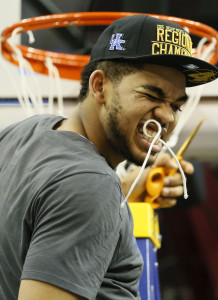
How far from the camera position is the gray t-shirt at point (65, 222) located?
73 cm

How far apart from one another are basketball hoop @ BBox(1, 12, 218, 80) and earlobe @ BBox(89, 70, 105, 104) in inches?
27.4

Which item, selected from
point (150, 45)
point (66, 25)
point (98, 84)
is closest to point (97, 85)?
point (98, 84)

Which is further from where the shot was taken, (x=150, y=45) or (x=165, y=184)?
(x=165, y=184)

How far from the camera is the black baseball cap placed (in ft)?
2.94

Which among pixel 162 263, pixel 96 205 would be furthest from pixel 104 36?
pixel 162 263

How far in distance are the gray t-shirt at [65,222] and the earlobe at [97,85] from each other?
0.37 feet

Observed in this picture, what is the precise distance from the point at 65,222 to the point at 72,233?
17 millimetres

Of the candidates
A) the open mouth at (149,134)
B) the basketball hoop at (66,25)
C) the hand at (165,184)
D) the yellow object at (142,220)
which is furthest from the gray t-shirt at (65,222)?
the basketball hoop at (66,25)

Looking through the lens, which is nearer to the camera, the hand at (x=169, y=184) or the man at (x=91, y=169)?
the man at (x=91, y=169)

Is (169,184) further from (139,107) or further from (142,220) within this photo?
(139,107)

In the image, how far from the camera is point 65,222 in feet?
2.39

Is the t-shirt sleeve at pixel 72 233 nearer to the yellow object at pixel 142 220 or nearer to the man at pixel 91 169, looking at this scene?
the man at pixel 91 169

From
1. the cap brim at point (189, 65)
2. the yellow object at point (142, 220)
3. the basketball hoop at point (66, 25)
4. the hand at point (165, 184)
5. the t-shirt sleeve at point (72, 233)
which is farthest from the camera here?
the basketball hoop at point (66, 25)

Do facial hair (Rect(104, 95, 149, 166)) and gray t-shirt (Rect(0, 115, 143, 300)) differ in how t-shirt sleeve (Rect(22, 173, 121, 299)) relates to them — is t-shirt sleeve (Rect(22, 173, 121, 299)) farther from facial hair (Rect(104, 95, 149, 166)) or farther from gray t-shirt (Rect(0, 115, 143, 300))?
facial hair (Rect(104, 95, 149, 166))
